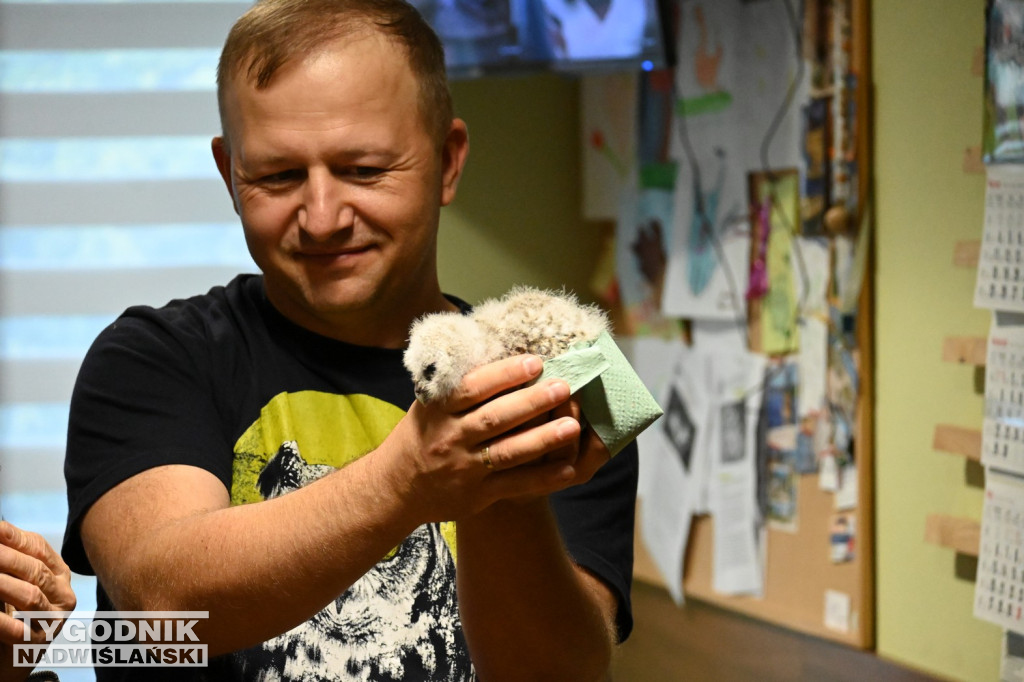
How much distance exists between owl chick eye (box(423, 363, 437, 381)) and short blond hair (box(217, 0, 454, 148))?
45 cm

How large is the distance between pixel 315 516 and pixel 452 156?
0.54 meters

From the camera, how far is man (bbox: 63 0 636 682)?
33.4 inches

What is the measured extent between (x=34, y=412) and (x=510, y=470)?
1.84m

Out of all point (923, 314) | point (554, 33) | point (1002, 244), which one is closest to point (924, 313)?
point (923, 314)

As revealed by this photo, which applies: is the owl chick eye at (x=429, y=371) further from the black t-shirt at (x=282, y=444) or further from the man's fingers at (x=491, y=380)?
the black t-shirt at (x=282, y=444)

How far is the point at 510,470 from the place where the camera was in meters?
0.76

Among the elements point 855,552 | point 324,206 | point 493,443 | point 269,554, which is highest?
point 324,206

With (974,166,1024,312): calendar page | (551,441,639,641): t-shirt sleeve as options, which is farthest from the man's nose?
(974,166,1024,312): calendar page

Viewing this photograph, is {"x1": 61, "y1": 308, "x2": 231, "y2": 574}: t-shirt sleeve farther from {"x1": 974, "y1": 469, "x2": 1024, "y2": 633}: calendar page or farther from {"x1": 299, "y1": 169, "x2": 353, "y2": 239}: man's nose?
{"x1": 974, "y1": 469, "x2": 1024, "y2": 633}: calendar page

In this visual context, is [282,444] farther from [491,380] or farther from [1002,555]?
[1002,555]

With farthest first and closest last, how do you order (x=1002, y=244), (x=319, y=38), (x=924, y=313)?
(x=924, y=313)
(x=1002, y=244)
(x=319, y=38)

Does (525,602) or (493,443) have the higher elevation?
(493,443)

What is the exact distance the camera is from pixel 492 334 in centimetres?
76

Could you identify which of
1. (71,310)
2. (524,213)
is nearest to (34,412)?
(71,310)
